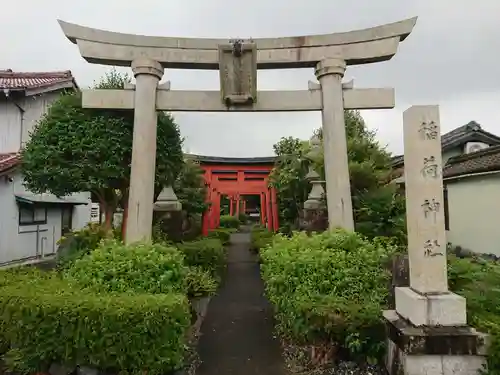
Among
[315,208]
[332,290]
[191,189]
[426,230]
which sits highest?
[191,189]

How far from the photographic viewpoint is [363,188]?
12.8m

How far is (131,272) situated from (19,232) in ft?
39.1

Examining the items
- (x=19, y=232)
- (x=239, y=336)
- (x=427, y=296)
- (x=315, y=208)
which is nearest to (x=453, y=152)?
(x=315, y=208)

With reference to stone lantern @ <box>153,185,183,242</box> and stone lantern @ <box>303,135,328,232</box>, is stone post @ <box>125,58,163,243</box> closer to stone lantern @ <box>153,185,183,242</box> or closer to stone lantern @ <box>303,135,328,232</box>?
stone lantern @ <box>153,185,183,242</box>

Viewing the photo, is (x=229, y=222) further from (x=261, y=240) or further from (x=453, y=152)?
(x=453, y=152)

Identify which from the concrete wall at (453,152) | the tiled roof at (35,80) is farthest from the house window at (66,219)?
the concrete wall at (453,152)

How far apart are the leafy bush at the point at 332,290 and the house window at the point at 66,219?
48.8ft

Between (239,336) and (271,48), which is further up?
(271,48)

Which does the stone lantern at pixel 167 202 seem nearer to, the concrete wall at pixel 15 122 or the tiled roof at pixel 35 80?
the concrete wall at pixel 15 122

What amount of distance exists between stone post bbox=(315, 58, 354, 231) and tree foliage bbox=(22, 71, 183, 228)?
15.5ft

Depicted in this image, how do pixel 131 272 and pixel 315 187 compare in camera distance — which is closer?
pixel 131 272

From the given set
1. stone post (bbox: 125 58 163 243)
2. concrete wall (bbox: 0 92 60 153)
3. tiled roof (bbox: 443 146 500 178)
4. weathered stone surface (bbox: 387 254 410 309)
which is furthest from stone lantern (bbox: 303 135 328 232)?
concrete wall (bbox: 0 92 60 153)

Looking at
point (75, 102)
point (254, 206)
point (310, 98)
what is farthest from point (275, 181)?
point (254, 206)

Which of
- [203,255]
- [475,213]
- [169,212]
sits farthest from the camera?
[169,212]
